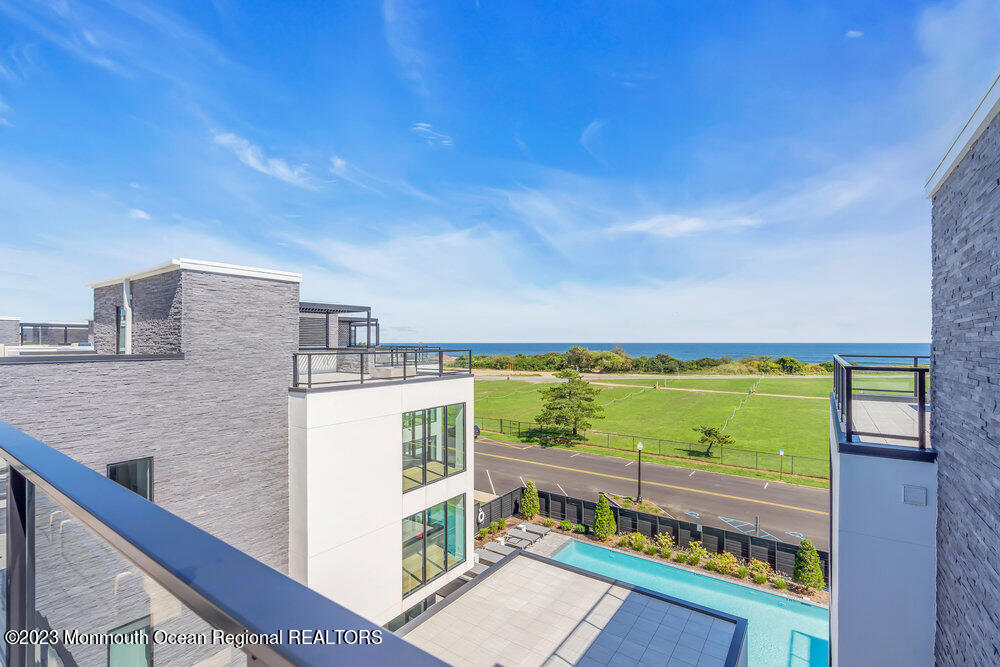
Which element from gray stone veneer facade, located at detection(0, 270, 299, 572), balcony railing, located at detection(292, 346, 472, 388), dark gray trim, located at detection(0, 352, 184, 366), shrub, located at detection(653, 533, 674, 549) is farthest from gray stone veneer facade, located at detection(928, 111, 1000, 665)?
shrub, located at detection(653, 533, 674, 549)

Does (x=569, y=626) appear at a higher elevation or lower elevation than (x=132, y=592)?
lower

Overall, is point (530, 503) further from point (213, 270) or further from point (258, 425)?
point (213, 270)

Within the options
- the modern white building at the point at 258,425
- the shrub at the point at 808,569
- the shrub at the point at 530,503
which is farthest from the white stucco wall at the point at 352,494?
the shrub at the point at 808,569

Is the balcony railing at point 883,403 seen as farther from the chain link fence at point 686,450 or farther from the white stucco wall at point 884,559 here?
the chain link fence at point 686,450

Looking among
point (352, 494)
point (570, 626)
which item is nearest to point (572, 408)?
point (570, 626)

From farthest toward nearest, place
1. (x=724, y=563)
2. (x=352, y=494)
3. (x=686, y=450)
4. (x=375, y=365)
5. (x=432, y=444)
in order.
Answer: (x=686, y=450)
(x=724, y=563)
(x=432, y=444)
(x=375, y=365)
(x=352, y=494)

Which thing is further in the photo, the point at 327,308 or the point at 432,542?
the point at 327,308
